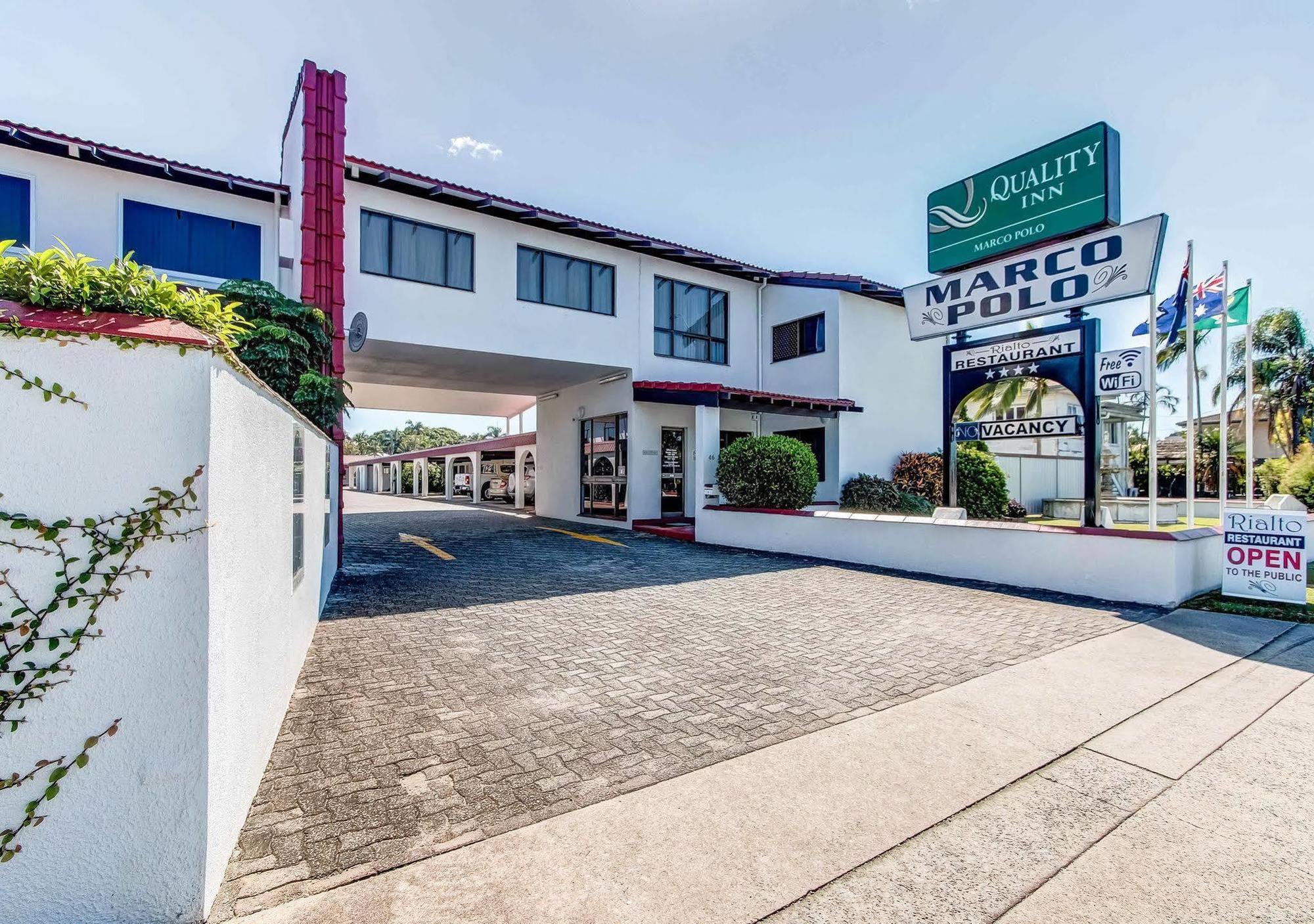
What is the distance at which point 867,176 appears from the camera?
38.2ft

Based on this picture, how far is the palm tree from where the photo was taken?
29688 millimetres

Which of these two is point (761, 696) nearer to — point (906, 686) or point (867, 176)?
point (906, 686)

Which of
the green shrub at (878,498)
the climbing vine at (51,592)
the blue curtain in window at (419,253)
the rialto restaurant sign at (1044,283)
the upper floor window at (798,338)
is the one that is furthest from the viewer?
the upper floor window at (798,338)

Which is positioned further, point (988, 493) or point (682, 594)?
point (988, 493)

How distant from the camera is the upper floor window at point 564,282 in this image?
1272 centimetres

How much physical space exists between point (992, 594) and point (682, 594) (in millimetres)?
4062

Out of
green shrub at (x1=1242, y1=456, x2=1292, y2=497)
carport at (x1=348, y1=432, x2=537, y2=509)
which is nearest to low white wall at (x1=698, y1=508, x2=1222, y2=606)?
carport at (x1=348, y1=432, x2=537, y2=509)

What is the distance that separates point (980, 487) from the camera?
14367mm

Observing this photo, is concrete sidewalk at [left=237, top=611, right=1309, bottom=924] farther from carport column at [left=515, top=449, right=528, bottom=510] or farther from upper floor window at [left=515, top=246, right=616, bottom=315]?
carport column at [left=515, top=449, right=528, bottom=510]

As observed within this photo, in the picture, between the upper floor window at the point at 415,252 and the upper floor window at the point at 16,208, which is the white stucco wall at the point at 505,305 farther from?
the upper floor window at the point at 16,208

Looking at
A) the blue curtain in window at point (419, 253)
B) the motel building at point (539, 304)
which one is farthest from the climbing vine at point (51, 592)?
the blue curtain in window at point (419, 253)

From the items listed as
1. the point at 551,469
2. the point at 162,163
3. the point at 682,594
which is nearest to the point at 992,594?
the point at 682,594

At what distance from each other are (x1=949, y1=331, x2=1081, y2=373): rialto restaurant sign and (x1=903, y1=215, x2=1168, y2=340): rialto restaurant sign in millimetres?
403

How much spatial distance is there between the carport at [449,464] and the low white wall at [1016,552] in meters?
10.9
